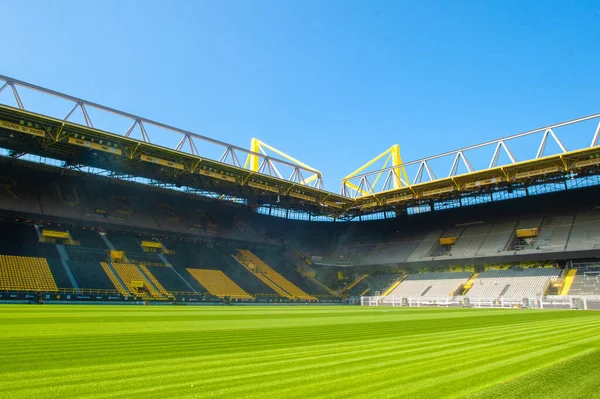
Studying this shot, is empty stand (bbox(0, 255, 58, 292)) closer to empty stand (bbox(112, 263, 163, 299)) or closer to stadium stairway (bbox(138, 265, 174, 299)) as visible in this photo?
empty stand (bbox(112, 263, 163, 299))

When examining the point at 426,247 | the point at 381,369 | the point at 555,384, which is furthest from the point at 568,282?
the point at 381,369

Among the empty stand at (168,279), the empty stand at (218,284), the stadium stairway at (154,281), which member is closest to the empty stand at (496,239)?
the empty stand at (218,284)

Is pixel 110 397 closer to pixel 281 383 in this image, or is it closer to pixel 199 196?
pixel 281 383

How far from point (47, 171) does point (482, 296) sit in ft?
146

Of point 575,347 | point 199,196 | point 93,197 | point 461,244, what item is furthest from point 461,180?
point 93,197

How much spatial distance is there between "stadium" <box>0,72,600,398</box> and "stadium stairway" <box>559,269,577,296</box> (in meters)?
0.37

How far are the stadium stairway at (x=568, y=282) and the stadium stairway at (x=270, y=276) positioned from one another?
76.2 ft

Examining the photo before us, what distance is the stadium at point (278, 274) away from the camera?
5359 mm

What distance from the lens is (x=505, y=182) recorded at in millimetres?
39531

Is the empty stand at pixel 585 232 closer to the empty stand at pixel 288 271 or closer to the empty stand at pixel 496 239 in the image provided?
the empty stand at pixel 496 239

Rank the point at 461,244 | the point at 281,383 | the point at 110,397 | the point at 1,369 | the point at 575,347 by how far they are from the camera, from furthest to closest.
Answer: the point at 461,244 → the point at 575,347 → the point at 1,369 → the point at 281,383 → the point at 110,397

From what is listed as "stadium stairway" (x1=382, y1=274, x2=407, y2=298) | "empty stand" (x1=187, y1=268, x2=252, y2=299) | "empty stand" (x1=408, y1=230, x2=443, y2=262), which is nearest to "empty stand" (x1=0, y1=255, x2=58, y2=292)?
"empty stand" (x1=187, y1=268, x2=252, y2=299)

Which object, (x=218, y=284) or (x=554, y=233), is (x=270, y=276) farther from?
(x=554, y=233)

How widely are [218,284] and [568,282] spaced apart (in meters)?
31.6
